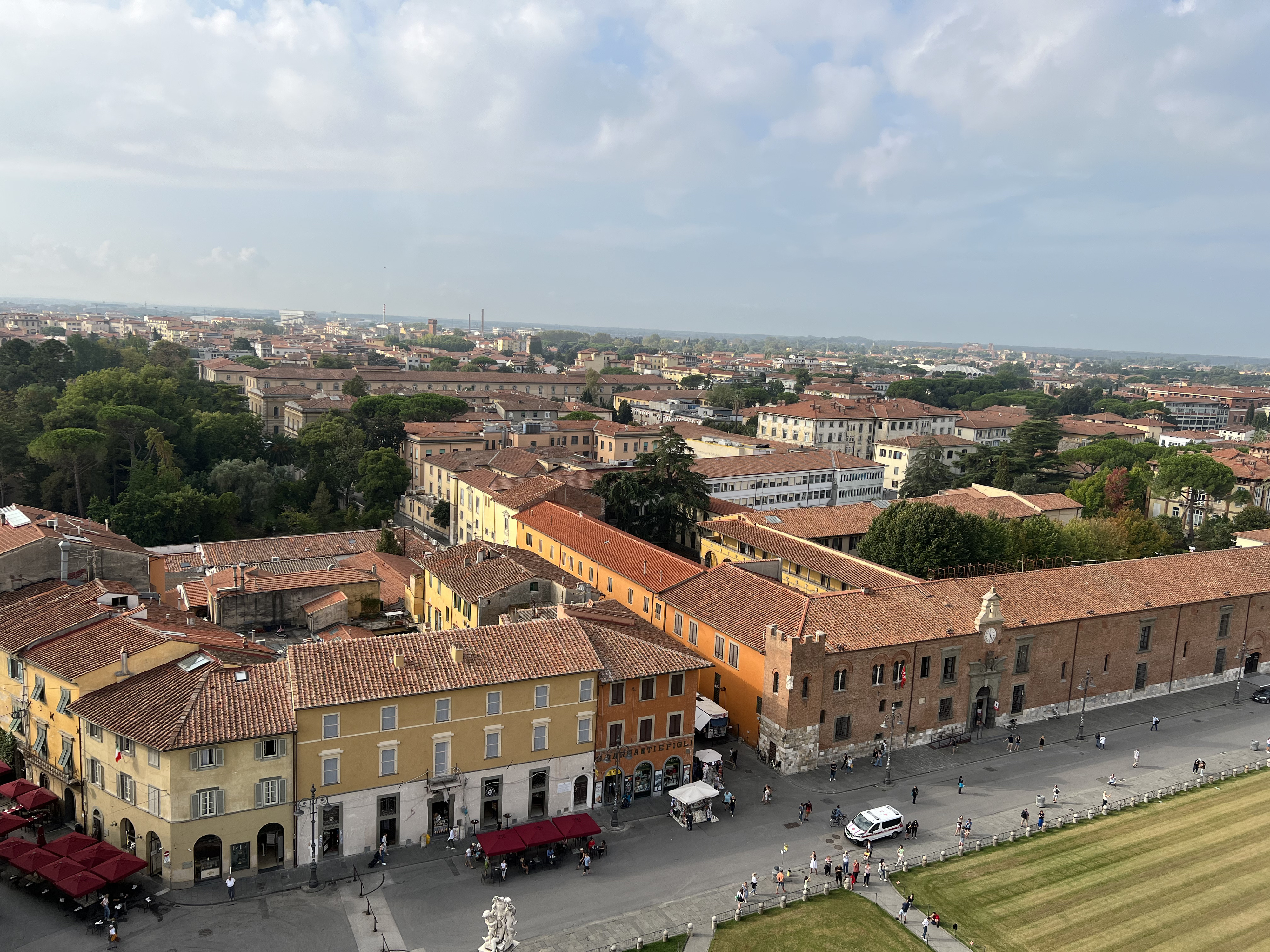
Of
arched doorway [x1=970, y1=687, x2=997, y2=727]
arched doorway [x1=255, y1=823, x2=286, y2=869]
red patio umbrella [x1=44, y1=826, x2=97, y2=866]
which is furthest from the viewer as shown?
arched doorway [x1=970, y1=687, x2=997, y2=727]

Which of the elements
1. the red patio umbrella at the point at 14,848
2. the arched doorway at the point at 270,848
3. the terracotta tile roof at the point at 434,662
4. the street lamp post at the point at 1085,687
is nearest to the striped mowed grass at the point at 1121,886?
the street lamp post at the point at 1085,687

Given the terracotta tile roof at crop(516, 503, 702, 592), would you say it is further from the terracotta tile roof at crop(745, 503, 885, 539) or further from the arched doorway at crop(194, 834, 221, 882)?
the arched doorway at crop(194, 834, 221, 882)

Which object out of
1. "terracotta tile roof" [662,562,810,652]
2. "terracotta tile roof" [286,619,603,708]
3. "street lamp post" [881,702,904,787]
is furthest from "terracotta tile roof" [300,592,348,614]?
"street lamp post" [881,702,904,787]

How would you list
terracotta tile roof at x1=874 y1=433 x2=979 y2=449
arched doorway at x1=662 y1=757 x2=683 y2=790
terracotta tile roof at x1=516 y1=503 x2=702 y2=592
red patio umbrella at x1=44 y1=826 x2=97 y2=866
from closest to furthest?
red patio umbrella at x1=44 y1=826 x2=97 y2=866
arched doorway at x1=662 y1=757 x2=683 y2=790
terracotta tile roof at x1=516 y1=503 x2=702 y2=592
terracotta tile roof at x1=874 y1=433 x2=979 y2=449

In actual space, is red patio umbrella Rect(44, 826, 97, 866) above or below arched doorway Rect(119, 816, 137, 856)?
above

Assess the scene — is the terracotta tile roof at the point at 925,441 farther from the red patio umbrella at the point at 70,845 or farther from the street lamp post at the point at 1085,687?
the red patio umbrella at the point at 70,845

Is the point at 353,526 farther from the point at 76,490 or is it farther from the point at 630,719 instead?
the point at 630,719

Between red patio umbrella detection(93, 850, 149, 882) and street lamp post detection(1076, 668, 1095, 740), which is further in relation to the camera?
street lamp post detection(1076, 668, 1095, 740)
